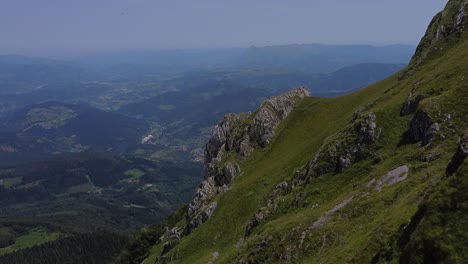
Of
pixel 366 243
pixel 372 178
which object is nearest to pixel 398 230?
pixel 366 243

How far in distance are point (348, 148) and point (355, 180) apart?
20.6 feet

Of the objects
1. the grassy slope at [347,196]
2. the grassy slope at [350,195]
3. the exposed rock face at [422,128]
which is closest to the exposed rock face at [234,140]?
the grassy slope at [347,196]

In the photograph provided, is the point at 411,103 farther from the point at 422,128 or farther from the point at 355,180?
the point at 355,180

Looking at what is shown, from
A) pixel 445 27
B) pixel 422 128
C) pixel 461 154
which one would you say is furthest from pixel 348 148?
pixel 445 27

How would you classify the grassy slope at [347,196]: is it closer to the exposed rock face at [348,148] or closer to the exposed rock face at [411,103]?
the exposed rock face at [411,103]

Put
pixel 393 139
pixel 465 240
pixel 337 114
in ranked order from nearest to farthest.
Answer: pixel 465 240 → pixel 393 139 → pixel 337 114

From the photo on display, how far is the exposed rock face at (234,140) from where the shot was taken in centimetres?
9694

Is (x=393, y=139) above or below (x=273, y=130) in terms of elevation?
above

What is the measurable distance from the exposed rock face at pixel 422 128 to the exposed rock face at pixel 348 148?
513 cm

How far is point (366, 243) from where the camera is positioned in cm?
3284

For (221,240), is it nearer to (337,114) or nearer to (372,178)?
(372,178)

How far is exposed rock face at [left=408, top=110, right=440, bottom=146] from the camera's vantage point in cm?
4753

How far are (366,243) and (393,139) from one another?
25098 mm

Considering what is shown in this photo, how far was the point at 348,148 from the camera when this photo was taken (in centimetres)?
5800
